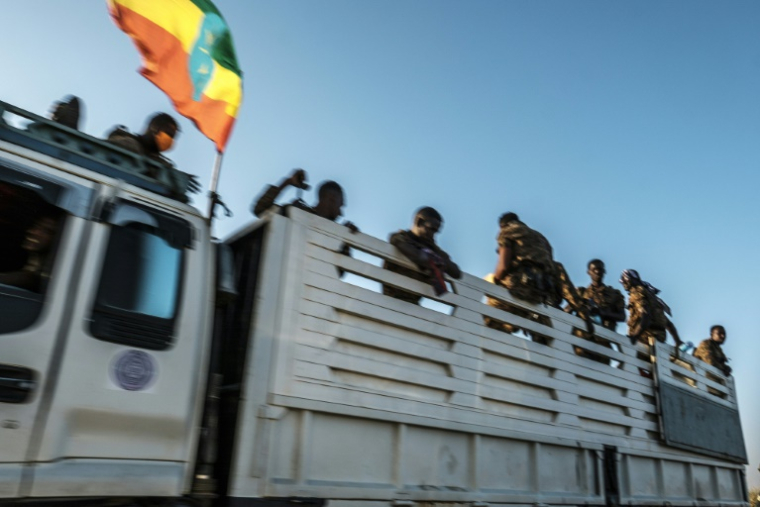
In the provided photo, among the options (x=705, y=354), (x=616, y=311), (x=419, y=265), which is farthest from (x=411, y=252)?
(x=705, y=354)

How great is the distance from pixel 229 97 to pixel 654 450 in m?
4.54

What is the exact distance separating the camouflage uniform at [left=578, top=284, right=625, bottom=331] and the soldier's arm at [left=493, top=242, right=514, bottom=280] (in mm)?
1733

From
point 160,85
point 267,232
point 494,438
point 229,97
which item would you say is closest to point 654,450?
point 494,438

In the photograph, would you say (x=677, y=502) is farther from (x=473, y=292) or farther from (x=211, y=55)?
(x=211, y=55)

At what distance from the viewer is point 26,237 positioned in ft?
7.99

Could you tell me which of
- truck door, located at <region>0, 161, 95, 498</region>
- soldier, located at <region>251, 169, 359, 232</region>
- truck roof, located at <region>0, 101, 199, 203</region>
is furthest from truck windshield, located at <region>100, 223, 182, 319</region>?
soldier, located at <region>251, 169, 359, 232</region>

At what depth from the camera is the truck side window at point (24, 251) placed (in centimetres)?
209

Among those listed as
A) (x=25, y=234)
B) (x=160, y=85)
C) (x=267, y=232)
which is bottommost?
(x=25, y=234)

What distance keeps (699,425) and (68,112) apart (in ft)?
20.4

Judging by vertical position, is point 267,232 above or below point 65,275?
above

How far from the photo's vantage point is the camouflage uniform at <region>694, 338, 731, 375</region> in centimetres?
809

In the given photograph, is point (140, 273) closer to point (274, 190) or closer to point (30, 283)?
point (30, 283)

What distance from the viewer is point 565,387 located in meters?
4.46

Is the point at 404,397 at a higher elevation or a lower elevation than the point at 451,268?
lower
